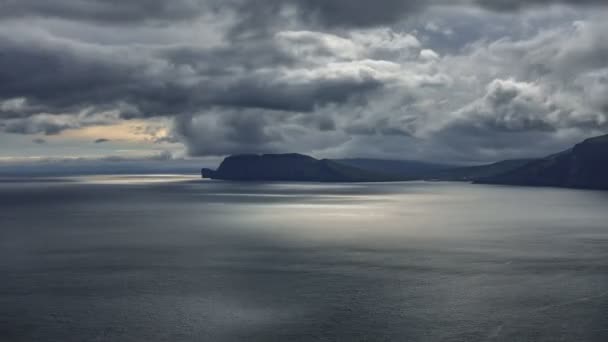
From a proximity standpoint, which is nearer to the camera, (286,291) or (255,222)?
(286,291)

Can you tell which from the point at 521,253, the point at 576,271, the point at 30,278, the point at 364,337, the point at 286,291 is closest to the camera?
the point at 364,337

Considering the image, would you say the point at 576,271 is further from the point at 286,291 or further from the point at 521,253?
the point at 286,291

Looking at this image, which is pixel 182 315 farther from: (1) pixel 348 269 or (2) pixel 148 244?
(2) pixel 148 244

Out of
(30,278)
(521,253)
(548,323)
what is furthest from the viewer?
(521,253)

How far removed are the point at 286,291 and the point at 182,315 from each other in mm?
14352

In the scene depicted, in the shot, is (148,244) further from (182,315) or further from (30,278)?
(182,315)

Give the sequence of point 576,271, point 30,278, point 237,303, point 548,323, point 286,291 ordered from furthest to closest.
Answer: point 576,271, point 30,278, point 286,291, point 237,303, point 548,323

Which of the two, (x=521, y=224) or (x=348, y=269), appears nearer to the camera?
(x=348, y=269)

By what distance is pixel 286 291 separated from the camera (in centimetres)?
6166

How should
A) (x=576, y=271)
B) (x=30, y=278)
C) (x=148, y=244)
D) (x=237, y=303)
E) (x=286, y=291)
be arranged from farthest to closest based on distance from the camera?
(x=148, y=244) → (x=576, y=271) → (x=30, y=278) → (x=286, y=291) → (x=237, y=303)

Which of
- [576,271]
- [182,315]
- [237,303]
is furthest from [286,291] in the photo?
[576,271]

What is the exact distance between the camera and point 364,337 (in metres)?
45.4

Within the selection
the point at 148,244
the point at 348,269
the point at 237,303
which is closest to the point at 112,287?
the point at 237,303

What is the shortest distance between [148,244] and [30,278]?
35.1 m
